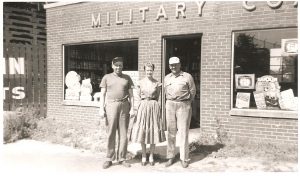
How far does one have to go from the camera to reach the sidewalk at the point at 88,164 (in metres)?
5.60

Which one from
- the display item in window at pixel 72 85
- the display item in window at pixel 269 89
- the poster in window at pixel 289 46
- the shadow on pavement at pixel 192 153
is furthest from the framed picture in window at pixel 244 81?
the display item in window at pixel 72 85

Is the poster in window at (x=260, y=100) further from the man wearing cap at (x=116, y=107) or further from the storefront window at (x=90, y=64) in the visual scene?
the storefront window at (x=90, y=64)

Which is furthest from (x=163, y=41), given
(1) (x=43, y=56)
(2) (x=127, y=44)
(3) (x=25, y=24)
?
(3) (x=25, y=24)

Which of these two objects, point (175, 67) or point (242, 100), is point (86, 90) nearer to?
point (242, 100)

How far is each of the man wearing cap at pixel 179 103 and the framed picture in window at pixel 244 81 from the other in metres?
1.85

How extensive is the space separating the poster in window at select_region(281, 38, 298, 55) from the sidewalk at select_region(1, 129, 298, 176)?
2.19 meters

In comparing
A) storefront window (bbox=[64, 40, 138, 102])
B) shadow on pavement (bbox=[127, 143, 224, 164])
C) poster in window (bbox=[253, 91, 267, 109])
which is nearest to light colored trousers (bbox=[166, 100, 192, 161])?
shadow on pavement (bbox=[127, 143, 224, 164])

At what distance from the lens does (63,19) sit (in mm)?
9719

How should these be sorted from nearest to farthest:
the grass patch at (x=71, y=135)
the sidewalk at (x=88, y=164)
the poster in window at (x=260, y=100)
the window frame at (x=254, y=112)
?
the sidewalk at (x=88, y=164) → the window frame at (x=254, y=112) → the poster in window at (x=260, y=100) → the grass patch at (x=71, y=135)

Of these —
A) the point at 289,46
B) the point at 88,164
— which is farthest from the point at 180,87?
the point at 289,46

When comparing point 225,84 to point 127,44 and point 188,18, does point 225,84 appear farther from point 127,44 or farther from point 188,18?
point 127,44

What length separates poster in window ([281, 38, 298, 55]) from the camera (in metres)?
6.73

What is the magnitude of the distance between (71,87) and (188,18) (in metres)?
3.97

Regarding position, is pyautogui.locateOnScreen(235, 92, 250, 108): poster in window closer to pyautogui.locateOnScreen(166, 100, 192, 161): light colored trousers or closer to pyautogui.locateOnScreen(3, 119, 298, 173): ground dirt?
pyautogui.locateOnScreen(3, 119, 298, 173): ground dirt
